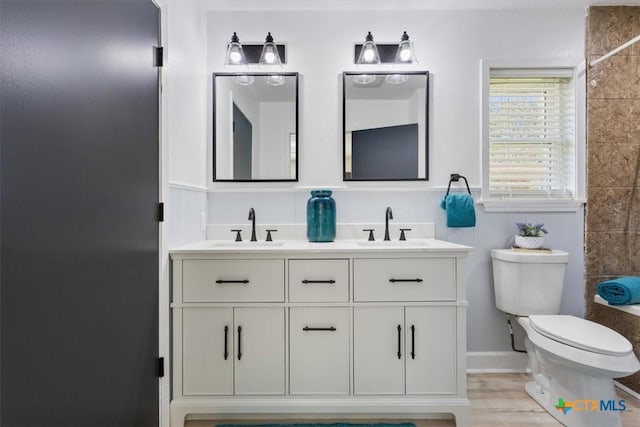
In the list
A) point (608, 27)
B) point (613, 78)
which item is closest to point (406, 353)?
point (613, 78)

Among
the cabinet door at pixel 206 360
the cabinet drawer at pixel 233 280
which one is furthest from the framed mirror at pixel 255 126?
the cabinet door at pixel 206 360

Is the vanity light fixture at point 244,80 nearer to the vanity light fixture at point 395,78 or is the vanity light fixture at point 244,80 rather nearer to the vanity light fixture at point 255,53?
the vanity light fixture at point 255,53

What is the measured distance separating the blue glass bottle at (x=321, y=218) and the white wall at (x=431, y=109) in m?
0.16

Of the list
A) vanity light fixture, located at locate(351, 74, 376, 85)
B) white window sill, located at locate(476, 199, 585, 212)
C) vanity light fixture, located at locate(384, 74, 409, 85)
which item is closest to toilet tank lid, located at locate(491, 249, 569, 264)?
white window sill, located at locate(476, 199, 585, 212)

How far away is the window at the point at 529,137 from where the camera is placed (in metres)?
2.19

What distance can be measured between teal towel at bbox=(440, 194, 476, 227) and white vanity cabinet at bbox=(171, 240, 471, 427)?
50 cm

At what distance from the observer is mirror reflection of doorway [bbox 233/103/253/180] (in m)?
2.16

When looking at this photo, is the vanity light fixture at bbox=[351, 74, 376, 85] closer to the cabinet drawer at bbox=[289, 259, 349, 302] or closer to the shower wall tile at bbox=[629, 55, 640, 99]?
the cabinet drawer at bbox=[289, 259, 349, 302]

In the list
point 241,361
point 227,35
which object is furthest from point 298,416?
point 227,35

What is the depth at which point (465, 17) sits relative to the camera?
2.16m

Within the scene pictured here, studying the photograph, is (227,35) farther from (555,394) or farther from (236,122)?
(555,394)

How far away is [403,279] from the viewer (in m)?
1.60

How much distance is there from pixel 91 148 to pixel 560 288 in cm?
238

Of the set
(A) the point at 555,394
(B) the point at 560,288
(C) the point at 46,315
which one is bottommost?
(A) the point at 555,394
